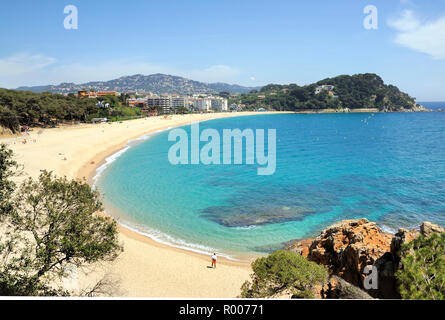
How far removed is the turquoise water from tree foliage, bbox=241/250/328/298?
8184 millimetres

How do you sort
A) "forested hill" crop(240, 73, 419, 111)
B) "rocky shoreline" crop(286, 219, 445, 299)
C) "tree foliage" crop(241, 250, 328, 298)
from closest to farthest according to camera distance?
"rocky shoreline" crop(286, 219, 445, 299) → "tree foliage" crop(241, 250, 328, 298) → "forested hill" crop(240, 73, 419, 111)

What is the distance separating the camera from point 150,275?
45.5 ft

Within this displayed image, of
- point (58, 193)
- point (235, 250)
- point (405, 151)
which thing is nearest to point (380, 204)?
point (235, 250)

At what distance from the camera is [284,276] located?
8242mm

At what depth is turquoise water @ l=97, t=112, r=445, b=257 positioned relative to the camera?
19.5 meters

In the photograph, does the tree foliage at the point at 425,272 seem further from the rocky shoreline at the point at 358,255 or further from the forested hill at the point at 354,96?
the forested hill at the point at 354,96

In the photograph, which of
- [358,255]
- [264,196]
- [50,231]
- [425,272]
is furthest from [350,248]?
[264,196]

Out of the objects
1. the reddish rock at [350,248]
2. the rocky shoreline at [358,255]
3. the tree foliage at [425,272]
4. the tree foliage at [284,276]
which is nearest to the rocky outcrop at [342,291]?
the rocky shoreline at [358,255]

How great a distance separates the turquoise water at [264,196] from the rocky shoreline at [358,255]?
5.67m

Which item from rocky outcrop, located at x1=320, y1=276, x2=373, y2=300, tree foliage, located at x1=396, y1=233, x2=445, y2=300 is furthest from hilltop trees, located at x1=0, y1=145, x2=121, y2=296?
tree foliage, located at x1=396, y1=233, x2=445, y2=300

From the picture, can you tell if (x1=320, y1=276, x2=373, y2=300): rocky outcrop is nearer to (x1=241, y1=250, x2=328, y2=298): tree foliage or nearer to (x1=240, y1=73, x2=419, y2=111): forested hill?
(x1=241, y1=250, x2=328, y2=298): tree foliage

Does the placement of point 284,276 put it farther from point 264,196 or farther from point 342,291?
point 264,196

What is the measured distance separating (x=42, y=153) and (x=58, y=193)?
33.2 meters

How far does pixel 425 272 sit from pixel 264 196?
72.5ft
